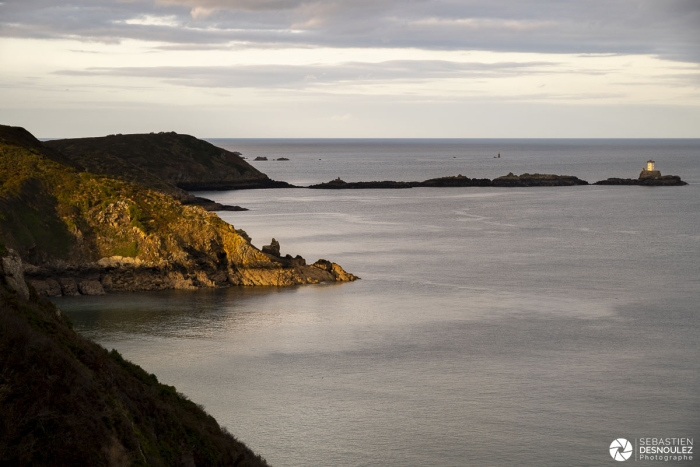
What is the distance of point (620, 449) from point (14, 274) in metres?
18.7

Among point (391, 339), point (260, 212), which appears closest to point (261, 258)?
point (391, 339)

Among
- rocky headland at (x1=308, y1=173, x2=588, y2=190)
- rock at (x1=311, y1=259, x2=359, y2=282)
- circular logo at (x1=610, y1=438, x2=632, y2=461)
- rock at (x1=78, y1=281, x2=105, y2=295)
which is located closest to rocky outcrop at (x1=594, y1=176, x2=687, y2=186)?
rocky headland at (x1=308, y1=173, x2=588, y2=190)

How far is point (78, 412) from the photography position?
680 inches

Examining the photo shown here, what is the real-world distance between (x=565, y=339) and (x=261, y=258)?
22786 mm

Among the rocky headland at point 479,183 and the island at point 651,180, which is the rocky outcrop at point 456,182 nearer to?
the rocky headland at point 479,183

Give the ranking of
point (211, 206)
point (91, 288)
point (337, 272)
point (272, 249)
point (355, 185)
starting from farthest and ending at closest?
point (355, 185) < point (211, 206) < point (272, 249) < point (337, 272) < point (91, 288)

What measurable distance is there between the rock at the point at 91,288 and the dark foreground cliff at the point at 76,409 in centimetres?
2887

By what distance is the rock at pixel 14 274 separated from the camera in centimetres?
2392

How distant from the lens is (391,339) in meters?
42.4

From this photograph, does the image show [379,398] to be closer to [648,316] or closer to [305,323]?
[305,323]

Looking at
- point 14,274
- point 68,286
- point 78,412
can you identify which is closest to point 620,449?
point 78,412

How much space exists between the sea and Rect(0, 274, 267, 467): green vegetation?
18.7ft

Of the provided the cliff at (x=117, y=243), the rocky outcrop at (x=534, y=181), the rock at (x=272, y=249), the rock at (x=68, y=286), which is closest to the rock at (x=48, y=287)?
the cliff at (x=117, y=243)

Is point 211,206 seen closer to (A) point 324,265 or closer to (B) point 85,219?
(B) point 85,219
